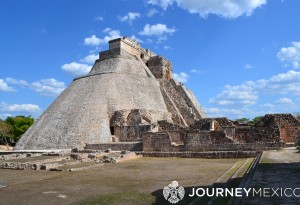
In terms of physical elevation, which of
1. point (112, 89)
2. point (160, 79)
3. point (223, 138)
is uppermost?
point (160, 79)

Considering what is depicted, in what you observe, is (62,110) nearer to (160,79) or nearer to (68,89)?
(68,89)

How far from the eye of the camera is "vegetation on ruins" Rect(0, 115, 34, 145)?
4202cm

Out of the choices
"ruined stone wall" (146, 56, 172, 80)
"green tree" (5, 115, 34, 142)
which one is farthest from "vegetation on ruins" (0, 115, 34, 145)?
"ruined stone wall" (146, 56, 172, 80)

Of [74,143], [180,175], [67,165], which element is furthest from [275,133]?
[74,143]

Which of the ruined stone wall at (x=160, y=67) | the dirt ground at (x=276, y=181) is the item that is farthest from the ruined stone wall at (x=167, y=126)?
the dirt ground at (x=276, y=181)

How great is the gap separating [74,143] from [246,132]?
44.6ft

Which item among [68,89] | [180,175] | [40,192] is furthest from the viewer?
[68,89]

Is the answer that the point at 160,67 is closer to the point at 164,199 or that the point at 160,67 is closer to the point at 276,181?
the point at 164,199

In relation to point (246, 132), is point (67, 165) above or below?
below

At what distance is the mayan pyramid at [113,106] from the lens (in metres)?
26.3

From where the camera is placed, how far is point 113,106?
96.5 feet

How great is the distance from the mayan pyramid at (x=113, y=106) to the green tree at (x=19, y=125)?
15.8m

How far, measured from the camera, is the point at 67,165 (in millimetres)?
15672

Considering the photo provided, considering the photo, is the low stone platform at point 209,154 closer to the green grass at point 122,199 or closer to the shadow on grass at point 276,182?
the shadow on grass at point 276,182
